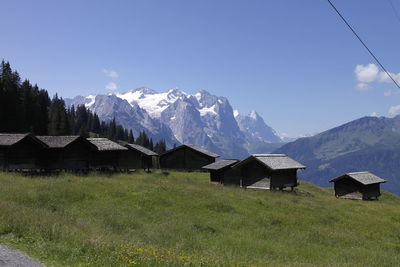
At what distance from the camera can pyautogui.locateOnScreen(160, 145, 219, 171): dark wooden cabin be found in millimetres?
69312

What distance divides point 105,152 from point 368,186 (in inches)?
1745

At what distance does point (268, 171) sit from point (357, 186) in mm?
21556

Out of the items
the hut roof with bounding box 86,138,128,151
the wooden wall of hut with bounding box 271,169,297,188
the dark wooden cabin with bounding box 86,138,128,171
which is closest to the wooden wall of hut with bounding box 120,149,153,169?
the dark wooden cabin with bounding box 86,138,128,171

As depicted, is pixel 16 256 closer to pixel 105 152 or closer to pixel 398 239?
pixel 398 239

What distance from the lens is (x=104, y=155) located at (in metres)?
50.5

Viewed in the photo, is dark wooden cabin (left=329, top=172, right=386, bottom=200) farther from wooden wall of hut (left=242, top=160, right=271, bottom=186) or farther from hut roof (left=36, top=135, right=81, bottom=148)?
hut roof (left=36, top=135, right=81, bottom=148)

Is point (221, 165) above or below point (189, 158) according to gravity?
below

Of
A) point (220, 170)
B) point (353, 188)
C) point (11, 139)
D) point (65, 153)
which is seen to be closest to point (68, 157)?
point (65, 153)

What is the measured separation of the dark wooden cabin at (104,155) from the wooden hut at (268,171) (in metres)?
18.6

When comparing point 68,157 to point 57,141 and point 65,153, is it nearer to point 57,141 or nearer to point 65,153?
point 65,153

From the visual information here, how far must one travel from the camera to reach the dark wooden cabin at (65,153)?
4231 centimetres

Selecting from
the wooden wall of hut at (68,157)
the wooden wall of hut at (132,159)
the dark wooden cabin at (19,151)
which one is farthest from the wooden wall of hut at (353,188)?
the dark wooden cabin at (19,151)

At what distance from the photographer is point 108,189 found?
A: 2859 cm

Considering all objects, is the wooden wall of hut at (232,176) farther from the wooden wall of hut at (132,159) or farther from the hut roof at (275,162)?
the wooden wall of hut at (132,159)
